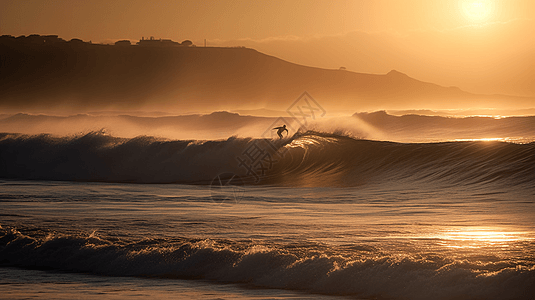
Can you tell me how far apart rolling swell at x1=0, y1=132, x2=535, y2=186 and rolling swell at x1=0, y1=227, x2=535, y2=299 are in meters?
7.08

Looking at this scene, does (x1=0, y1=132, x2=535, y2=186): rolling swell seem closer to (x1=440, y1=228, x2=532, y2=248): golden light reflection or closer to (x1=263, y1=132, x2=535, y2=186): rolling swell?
(x1=263, y1=132, x2=535, y2=186): rolling swell

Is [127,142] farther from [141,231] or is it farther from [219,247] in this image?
[219,247]

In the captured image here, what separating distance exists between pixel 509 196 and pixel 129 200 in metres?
7.03

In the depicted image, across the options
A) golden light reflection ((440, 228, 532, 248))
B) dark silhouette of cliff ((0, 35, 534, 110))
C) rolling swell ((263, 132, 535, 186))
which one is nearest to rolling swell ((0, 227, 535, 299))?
golden light reflection ((440, 228, 532, 248))

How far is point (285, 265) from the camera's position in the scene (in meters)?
6.15

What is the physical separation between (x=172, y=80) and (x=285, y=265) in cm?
13240

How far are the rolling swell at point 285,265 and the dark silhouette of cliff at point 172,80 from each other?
120 meters

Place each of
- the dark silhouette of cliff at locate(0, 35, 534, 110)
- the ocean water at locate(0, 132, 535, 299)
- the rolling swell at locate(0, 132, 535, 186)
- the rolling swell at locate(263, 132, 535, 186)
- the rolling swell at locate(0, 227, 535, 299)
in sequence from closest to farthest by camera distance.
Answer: the rolling swell at locate(0, 227, 535, 299), the ocean water at locate(0, 132, 535, 299), the rolling swell at locate(263, 132, 535, 186), the rolling swell at locate(0, 132, 535, 186), the dark silhouette of cliff at locate(0, 35, 534, 110)

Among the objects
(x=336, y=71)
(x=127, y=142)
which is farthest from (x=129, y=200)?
(x=336, y=71)

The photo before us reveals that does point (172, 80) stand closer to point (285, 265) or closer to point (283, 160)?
point (283, 160)

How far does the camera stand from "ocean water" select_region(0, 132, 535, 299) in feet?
18.6

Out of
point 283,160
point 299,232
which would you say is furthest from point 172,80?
point 299,232

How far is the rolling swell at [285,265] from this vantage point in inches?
214

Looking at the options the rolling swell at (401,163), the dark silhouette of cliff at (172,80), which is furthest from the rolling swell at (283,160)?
the dark silhouette of cliff at (172,80)
